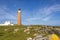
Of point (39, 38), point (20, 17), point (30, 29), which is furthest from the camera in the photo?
point (20, 17)

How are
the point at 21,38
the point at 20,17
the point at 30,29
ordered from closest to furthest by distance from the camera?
the point at 21,38 < the point at 30,29 < the point at 20,17

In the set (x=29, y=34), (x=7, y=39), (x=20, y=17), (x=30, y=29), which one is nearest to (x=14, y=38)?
(x=7, y=39)

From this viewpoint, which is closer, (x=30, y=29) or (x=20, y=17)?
(x=30, y=29)

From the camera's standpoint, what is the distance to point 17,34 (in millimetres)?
29156

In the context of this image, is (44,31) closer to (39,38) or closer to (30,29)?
(30,29)

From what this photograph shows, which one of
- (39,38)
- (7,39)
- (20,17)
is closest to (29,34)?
(7,39)

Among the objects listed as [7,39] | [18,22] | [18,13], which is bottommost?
[7,39]

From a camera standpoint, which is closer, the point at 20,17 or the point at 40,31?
the point at 40,31

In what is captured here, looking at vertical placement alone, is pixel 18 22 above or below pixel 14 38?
above

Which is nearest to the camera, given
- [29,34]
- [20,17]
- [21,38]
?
[21,38]

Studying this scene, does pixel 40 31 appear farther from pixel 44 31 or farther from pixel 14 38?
pixel 14 38

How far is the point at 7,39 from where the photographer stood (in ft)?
90.5

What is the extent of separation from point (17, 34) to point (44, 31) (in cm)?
545

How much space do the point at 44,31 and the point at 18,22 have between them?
48.8ft
